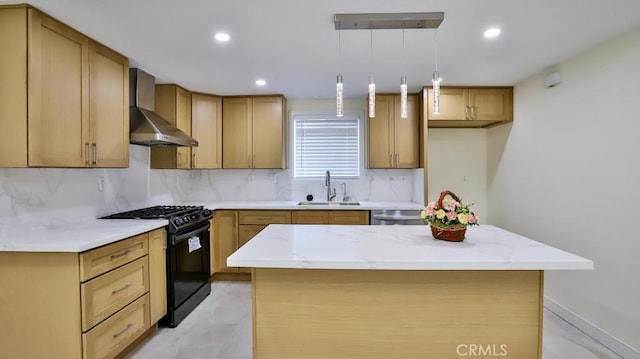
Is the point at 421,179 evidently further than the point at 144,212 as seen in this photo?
Yes

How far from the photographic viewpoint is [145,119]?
2.84 metres

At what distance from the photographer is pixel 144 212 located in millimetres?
2934

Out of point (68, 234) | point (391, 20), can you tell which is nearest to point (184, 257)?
point (68, 234)

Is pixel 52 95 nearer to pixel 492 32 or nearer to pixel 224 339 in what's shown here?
pixel 224 339

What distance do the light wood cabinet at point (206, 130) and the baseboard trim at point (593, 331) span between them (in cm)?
406

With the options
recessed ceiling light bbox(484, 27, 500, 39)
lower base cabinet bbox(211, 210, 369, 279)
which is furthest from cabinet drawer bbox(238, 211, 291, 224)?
recessed ceiling light bbox(484, 27, 500, 39)

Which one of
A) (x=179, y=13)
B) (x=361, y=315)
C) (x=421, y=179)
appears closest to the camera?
(x=361, y=315)

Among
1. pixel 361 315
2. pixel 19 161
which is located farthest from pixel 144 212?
pixel 361 315

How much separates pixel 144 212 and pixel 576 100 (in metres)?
4.15

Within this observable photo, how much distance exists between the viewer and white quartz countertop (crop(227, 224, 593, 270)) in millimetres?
1435

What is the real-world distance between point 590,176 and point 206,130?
4035 mm

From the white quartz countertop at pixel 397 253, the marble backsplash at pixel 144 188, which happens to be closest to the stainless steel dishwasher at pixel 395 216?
the marble backsplash at pixel 144 188

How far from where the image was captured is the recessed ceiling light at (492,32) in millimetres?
2141

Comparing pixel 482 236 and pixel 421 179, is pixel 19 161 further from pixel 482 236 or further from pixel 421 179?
pixel 421 179
